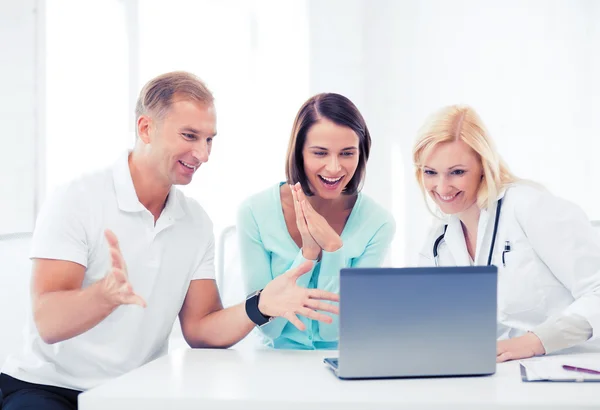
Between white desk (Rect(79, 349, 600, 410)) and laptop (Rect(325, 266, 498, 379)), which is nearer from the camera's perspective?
white desk (Rect(79, 349, 600, 410))

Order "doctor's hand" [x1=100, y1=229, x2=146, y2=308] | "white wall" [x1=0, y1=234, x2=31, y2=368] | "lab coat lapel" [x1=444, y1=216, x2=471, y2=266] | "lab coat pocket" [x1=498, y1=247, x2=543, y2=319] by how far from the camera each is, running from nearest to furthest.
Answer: "doctor's hand" [x1=100, y1=229, x2=146, y2=308]
"lab coat pocket" [x1=498, y1=247, x2=543, y2=319]
"lab coat lapel" [x1=444, y1=216, x2=471, y2=266]
"white wall" [x1=0, y1=234, x2=31, y2=368]

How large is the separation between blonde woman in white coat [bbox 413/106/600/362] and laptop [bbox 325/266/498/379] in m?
0.45

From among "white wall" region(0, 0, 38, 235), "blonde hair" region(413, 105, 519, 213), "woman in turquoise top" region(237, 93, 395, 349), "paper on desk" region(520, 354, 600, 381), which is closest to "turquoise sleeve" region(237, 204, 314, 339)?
"woman in turquoise top" region(237, 93, 395, 349)

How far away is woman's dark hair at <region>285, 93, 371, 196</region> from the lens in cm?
204

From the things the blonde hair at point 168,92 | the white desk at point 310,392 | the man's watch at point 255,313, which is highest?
the blonde hair at point 168,92

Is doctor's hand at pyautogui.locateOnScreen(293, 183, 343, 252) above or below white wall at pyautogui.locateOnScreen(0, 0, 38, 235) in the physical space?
below

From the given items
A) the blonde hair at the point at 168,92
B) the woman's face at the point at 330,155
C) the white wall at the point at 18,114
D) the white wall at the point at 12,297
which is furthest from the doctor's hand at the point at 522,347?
the white wall at the point at 18,114

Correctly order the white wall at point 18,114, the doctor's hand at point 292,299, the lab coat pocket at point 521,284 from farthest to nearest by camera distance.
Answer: the white wall at point 18,114
the lab coat pocket at point 521,284
the doctor's hand at point 292,299

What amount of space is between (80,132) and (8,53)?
0.59 m

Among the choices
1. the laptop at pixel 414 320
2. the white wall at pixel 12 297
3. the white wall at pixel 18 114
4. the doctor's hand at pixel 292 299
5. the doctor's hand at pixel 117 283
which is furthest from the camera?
the white wall at pixel 18 114

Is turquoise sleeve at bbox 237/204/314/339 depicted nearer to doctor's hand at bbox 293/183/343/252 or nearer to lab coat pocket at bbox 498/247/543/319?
doctor's hand at bbox 293/183/343/252

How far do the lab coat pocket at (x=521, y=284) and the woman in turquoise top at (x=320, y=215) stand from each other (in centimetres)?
42

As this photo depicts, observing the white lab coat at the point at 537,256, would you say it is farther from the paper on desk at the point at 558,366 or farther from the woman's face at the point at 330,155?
the woman's face at the point at 330,155

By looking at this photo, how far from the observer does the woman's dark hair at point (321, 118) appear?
2.04 meters
